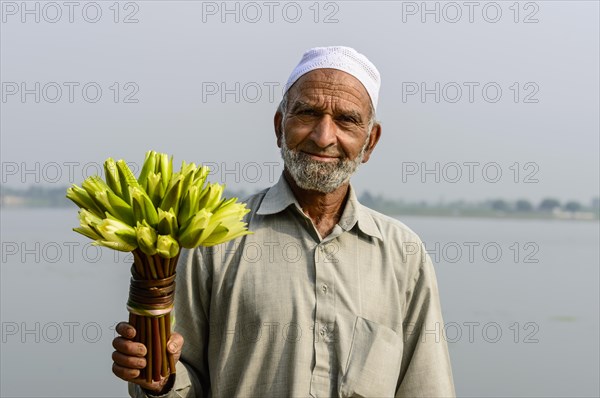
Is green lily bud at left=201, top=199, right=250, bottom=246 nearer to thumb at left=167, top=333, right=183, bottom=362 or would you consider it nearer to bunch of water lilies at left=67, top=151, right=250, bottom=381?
bunch of water lilies at left=67, top=151, right=250, bottom=381

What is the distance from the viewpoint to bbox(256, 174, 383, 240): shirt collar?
3250 mm

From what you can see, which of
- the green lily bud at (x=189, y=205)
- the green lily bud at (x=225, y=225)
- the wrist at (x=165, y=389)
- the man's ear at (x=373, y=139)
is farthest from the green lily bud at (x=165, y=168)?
the man's ear at (x=373, y=139)

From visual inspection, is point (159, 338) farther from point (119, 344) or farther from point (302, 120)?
point (302, 120)

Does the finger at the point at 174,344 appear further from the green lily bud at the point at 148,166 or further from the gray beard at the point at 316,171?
the gray beard at the point at 316,171

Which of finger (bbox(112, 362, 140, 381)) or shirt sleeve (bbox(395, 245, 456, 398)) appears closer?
finger (bbox(112, 362, 140, 381))

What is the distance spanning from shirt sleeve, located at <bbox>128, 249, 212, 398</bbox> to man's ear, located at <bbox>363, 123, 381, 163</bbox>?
0.87 m

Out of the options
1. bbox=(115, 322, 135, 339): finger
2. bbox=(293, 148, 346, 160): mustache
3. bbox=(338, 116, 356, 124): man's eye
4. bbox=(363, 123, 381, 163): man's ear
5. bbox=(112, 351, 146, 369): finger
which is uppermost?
bbox=(338, 116, 356, 124): man's eye

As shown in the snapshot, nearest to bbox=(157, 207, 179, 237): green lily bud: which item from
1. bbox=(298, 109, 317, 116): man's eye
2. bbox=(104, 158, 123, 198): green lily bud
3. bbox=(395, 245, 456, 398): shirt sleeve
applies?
bbox=(104, 158, 123, 198): green lily bud

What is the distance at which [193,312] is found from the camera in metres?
3.14

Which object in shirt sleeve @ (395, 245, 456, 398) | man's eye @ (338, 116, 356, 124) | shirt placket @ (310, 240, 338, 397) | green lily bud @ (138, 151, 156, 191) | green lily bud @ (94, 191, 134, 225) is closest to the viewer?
green lily bud @ (94, 191, 134, 225)

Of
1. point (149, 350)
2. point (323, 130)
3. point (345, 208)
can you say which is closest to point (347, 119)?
point (323, 130)

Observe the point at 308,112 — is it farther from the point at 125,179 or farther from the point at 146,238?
the point at 146,238

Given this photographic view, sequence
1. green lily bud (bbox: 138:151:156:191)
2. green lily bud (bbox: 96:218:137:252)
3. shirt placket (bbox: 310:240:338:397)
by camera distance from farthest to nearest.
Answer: shirt placket (bbox: 310:240:338:397), green lily bud (bbox: 138:151:156:191), green lily bud (bbox: 96:218:137:252)

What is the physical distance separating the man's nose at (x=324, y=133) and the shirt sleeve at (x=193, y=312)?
0.70 metres
